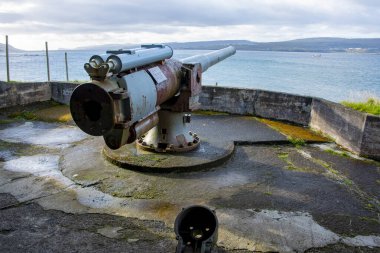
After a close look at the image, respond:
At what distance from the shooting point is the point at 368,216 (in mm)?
4602

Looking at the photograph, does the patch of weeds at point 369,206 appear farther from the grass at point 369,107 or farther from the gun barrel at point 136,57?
the gun barrel at point 136,57

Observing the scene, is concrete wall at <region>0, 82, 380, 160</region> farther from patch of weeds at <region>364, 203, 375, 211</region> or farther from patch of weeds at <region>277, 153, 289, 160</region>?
patch of weeds at <region>364, 203, 375, 211</region>

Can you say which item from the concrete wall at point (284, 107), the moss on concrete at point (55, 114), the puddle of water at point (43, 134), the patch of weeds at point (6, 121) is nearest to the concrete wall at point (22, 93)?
the concrete wall at point (284, 107)

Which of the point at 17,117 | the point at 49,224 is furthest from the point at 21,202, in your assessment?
the point at 17,117

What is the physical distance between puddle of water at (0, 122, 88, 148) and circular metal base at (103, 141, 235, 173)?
141 centimetres

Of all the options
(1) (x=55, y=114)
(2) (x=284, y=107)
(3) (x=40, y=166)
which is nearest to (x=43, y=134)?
(1) (x=55, y=114)

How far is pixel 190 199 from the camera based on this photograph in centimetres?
492

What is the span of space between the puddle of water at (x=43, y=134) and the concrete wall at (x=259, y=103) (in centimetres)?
356

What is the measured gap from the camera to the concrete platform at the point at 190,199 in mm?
3990

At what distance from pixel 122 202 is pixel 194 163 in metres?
1.44

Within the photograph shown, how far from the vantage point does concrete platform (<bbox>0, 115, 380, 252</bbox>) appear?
399 centimetres

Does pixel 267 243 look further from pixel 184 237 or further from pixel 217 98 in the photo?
pixel 217 98

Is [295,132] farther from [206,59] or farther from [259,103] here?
[206,59]

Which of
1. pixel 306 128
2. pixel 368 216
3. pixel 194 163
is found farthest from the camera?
pixel 306 128
